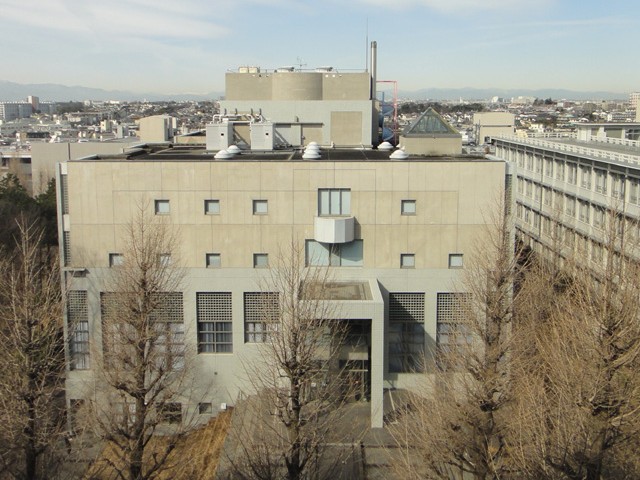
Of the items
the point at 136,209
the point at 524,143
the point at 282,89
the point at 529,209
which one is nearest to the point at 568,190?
the point at 529,209

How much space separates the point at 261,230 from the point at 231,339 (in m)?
4.61

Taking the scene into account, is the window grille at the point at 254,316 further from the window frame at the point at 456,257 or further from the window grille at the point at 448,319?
the window frame at the point at 456,257

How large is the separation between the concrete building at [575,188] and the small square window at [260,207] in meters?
11.2

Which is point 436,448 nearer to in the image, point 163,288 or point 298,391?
point 298,391

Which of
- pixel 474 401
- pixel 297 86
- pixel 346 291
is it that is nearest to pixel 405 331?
pixel 346 291

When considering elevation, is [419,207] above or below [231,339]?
above

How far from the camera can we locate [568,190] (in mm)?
47781

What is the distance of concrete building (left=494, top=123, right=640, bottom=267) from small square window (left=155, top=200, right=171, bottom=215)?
49.5 feet

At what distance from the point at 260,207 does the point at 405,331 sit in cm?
778

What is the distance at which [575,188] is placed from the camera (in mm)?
46625

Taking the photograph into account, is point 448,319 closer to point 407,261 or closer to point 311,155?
point 407,261

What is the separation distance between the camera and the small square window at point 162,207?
2716 centimetres

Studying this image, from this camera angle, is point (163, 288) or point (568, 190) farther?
point (568, 190)

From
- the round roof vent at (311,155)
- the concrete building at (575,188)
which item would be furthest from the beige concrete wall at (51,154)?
the round roof vent at (311,155)
